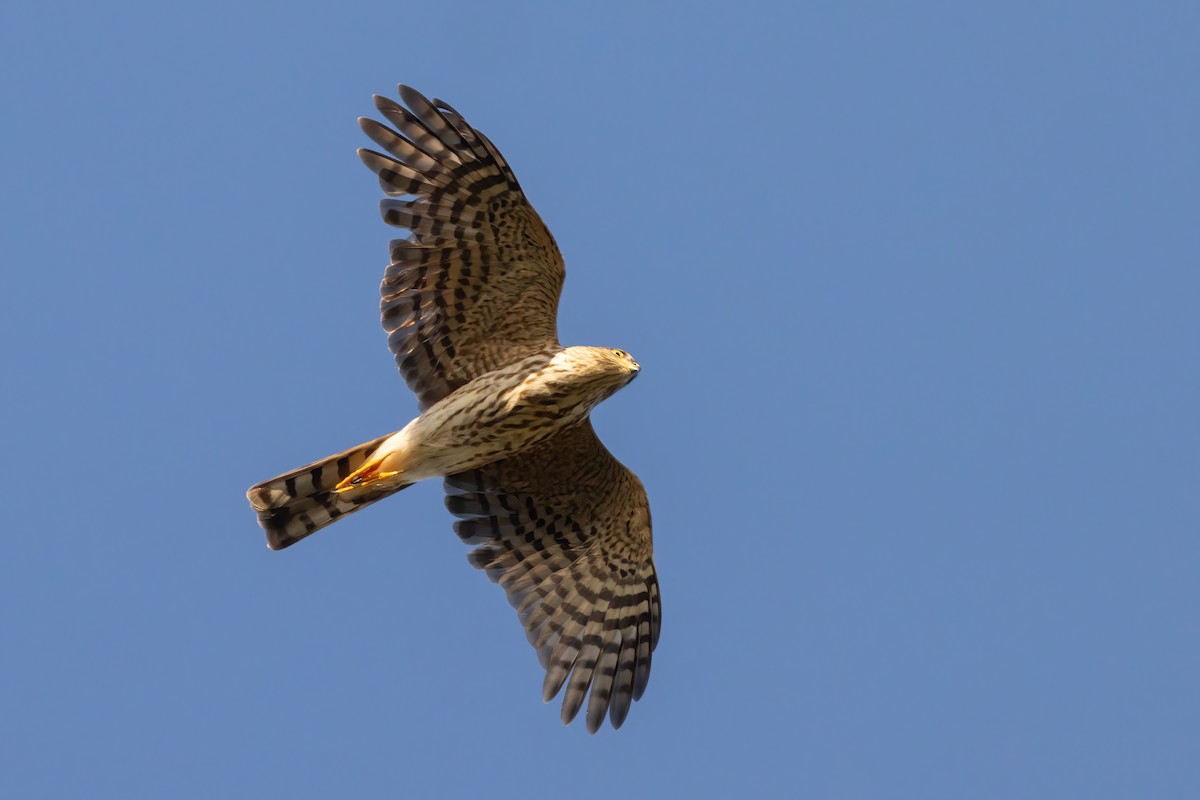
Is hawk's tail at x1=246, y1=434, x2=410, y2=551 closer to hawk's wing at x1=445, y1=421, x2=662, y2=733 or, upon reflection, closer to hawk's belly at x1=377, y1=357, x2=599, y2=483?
hawk's belly at x1=377, y1=357, x2=599, y2=483

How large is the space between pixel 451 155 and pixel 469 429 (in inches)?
70.4

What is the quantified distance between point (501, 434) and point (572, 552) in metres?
1.23

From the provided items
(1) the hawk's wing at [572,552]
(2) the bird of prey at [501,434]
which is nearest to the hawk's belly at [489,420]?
(2) the bird of prey at [501,434]

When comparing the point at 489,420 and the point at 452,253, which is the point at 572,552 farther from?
the point at 452,253

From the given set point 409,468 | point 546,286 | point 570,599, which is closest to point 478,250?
point 546,286

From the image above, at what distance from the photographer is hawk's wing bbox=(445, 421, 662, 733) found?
1202 cm

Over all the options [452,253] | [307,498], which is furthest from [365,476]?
[452,253]

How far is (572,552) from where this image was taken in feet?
40.6

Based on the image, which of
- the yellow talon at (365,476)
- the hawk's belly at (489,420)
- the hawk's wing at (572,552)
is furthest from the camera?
the hawk's wing at (572,552)

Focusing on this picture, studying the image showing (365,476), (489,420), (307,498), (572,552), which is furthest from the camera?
(572,552)

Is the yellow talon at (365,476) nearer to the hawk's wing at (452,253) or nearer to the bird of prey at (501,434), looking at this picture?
the bird of prey at (501,434)

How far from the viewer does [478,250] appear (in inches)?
456

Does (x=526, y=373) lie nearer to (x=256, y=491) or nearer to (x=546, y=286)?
(x=546, y=286)

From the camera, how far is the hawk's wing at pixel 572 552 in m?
12.0
